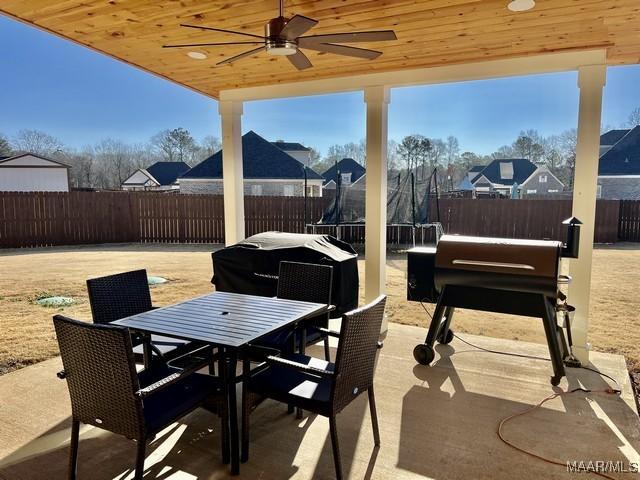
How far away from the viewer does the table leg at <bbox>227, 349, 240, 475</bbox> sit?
2.15 meters

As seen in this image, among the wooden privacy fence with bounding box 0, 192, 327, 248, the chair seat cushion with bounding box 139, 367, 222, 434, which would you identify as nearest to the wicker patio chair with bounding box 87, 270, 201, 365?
the chair seat cushion with bounding box 139, 367, 222, 434

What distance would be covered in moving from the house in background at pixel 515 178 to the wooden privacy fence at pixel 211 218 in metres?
17.5

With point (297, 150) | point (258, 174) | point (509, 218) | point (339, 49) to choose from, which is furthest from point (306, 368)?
point (297, 150)

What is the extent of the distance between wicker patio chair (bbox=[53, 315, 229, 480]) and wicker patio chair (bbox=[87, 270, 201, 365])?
60cm

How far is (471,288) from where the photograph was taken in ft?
10.9

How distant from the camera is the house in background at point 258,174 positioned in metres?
17.6

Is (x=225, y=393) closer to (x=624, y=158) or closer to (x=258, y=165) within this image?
(x=258, y=165)

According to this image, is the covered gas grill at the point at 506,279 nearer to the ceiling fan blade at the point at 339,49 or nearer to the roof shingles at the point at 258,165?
the ceiling fan blade at the point at 339,49

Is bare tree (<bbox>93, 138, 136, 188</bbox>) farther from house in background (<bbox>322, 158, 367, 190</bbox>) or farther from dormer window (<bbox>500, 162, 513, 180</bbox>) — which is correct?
dormer window (<bbox>500, 162, 513, 180</bbox>)

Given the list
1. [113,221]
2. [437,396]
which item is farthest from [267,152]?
[437,396]

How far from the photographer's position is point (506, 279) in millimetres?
3139

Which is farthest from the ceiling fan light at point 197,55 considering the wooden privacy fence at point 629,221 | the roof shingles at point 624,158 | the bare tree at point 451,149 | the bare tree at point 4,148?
the bare tree at point 4,148

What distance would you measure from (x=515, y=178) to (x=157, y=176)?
83.2ft

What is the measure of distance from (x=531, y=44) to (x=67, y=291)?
20.6 ft
